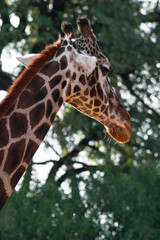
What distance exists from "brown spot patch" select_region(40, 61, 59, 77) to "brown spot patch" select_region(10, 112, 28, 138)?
382 millimetres

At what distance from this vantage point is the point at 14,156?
3270 mm

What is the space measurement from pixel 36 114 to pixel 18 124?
0.61 feet

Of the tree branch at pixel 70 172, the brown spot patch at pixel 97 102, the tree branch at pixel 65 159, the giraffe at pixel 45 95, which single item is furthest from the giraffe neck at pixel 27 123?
the tree branch at pixel 65 159

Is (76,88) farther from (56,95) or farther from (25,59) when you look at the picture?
(25,59)

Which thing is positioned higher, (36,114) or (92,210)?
(36,114)

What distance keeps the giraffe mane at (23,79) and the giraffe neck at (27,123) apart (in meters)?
0.07

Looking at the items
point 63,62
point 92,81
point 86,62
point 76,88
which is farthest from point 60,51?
point 92,81

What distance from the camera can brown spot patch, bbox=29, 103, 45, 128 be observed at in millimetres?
3420

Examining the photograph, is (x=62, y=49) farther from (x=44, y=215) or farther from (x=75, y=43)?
(x=44, y=215)

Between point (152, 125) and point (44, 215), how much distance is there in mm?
4469

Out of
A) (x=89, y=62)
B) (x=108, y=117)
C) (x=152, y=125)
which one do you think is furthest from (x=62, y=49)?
(x=152, y=125)

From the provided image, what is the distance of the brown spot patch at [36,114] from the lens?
3.42 meters

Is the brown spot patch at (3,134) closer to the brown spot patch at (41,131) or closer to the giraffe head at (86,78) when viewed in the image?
the brown spot patch at (41,131)

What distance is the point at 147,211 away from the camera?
11.2 m
